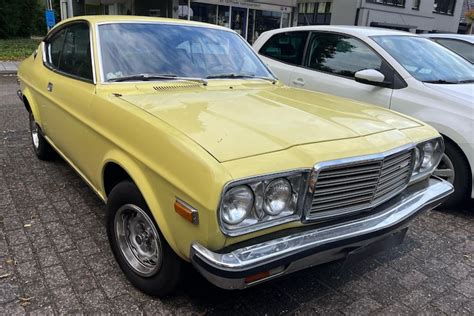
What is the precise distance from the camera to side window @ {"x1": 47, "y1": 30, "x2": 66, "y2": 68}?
4.06 meters

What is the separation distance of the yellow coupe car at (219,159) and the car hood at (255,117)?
0.5 inches

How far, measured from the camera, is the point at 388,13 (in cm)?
2289

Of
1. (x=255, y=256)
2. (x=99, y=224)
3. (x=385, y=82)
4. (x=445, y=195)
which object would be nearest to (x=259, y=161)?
(x=255, y=256)

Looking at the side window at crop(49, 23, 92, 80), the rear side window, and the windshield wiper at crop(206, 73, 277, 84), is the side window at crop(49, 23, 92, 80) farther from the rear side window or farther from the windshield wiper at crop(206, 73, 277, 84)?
the rear side window

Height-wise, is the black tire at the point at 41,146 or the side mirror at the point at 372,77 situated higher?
the side mirror at the point at 372,77

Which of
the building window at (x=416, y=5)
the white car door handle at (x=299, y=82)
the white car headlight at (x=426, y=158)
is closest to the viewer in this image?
the white car headlight at (x=426, y=158)

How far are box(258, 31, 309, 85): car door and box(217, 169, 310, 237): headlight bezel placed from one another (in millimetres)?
3608

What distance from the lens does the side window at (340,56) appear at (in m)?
4.78

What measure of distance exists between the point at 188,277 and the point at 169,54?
1799 mm

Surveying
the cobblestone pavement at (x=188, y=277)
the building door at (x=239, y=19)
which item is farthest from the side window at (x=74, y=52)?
the building door at (x=239, y=19)

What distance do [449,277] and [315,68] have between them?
313cm

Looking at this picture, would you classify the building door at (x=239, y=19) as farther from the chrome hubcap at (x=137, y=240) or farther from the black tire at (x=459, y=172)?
the chrome hubcap at (x=137, y=240)

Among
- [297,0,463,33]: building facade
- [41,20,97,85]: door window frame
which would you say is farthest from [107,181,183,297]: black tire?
[297,0,463,33]: building facade

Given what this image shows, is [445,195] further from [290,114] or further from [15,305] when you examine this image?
[15,305]
